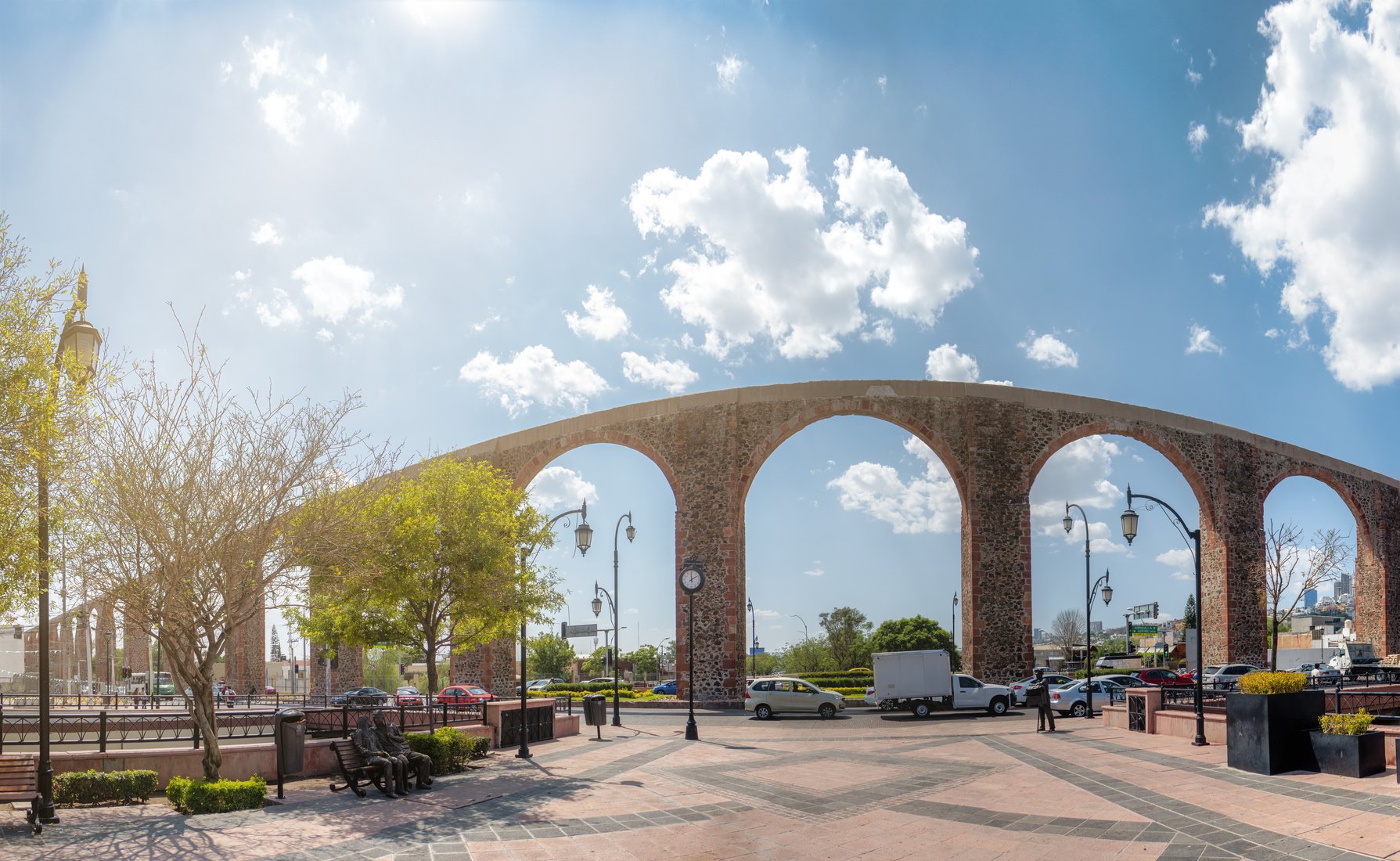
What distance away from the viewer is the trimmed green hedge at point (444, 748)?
12758 mm

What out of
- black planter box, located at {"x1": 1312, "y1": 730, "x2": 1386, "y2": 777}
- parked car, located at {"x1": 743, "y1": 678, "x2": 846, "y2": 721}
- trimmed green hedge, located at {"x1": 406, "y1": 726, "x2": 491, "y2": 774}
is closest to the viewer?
black planter box, located at {"x1": 1312, "y1": 730, "x2": 1386, "y2": 777}

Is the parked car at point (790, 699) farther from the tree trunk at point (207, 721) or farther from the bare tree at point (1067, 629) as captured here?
the bare tree at point (1067, 629)

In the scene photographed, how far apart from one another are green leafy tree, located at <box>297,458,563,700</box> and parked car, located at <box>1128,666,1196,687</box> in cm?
2288

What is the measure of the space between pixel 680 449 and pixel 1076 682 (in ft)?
43.7

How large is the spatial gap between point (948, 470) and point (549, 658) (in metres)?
44.3

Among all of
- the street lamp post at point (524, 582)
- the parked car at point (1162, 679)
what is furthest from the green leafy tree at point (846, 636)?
the street lamp post at point (524, 582)

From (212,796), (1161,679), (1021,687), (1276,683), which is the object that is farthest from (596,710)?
(1161,679)

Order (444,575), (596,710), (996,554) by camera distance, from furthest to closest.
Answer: (996,554) < (596,710) < (444,575)

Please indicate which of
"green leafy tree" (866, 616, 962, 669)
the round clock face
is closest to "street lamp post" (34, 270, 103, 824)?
the round clock face

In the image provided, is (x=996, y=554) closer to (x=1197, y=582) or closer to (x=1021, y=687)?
(x=1021, y=687)

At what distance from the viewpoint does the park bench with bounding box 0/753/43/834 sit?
989 centimetres

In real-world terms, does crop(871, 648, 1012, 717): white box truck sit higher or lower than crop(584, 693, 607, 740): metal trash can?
lower

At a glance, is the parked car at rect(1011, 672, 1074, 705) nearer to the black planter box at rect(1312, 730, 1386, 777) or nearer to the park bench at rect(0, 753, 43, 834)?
the black planter box at rect(1312, 730, 1386, 777)

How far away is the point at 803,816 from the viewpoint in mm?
9484
